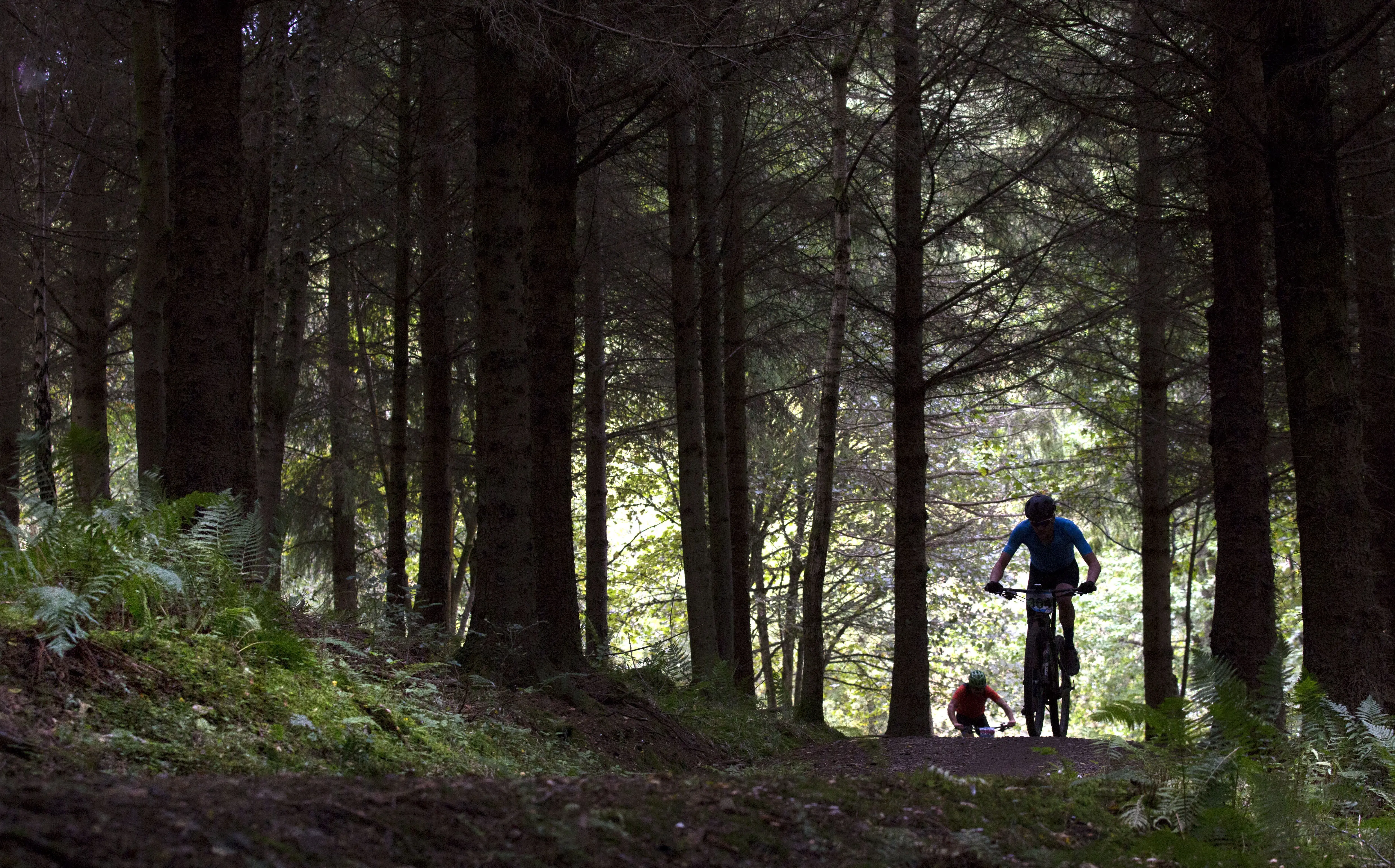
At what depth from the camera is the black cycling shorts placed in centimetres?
931

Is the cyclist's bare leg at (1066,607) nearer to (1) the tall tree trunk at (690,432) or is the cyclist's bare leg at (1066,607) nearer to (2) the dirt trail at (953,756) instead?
(2) the dirt trail at (953,756)

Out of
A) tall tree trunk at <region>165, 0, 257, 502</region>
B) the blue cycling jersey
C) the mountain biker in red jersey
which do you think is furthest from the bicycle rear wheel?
tall tree trunk at <region>165, 0, 257, 502</region>

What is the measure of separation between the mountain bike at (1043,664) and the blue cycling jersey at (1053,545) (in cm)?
26

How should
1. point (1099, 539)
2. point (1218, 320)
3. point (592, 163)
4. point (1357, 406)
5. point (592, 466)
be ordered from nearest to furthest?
point (1357, 406), point (592, 163), point (1218, 320), point (592, 466), point (1099, 539)

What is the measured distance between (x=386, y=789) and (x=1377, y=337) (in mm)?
12450

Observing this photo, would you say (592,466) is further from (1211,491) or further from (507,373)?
(1211,491)

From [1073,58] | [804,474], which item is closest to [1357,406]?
[1073,58]

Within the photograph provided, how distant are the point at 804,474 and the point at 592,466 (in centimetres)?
792

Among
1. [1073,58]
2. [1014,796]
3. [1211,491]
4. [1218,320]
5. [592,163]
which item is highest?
[1073,58]

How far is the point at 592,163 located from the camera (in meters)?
8.68

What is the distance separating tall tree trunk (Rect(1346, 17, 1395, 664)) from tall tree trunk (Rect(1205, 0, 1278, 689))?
94.7 inches

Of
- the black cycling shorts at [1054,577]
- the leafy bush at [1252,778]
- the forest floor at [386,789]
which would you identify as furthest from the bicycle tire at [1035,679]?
the leafy bush at [1252,778]

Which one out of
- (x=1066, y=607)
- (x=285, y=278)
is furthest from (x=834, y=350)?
(x=285, y=278)

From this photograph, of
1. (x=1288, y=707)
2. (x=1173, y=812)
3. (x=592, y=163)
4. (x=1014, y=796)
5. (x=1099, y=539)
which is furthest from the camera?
(x=1099, y=539)
